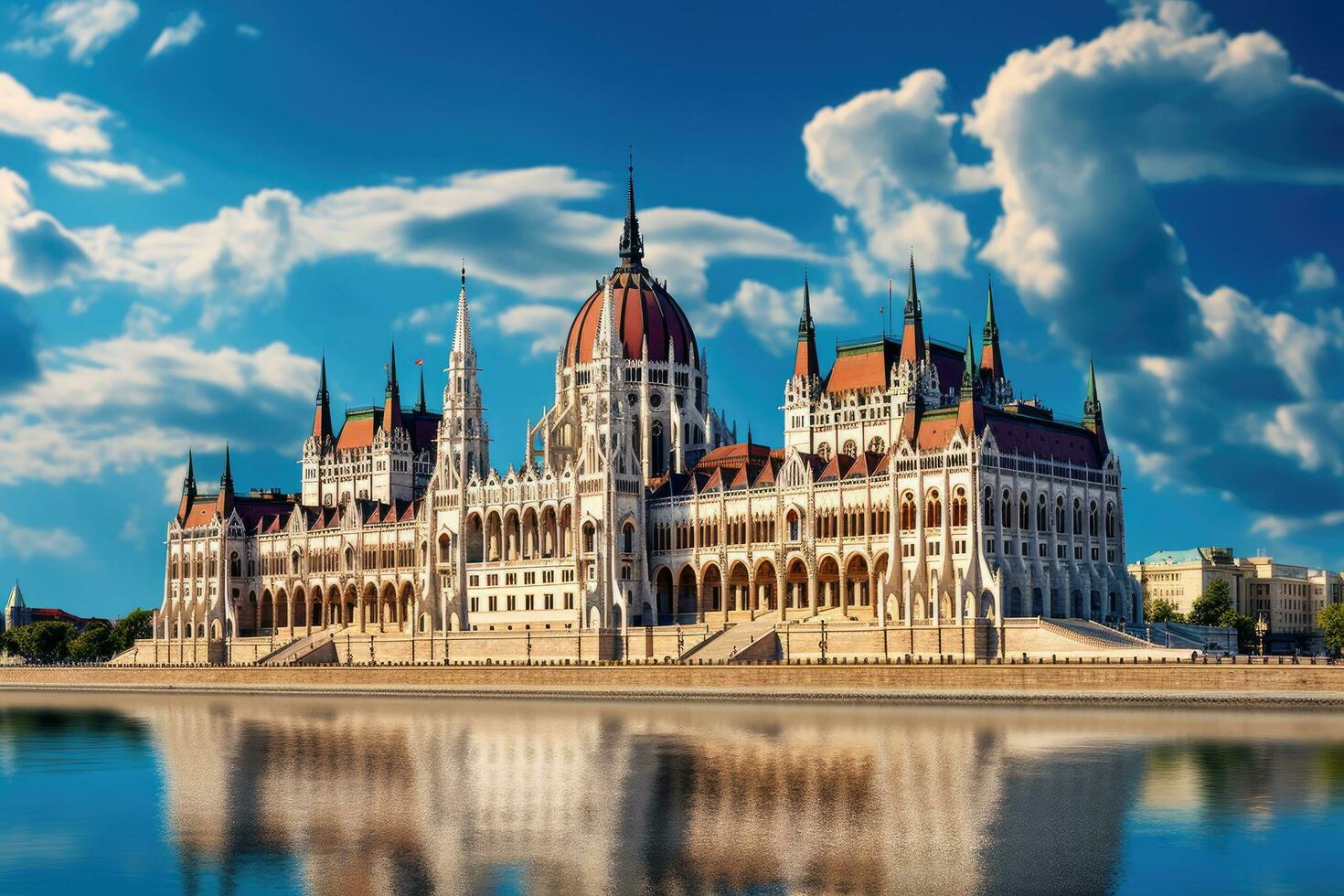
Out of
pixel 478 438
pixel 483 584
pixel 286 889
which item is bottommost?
pixel 286 889

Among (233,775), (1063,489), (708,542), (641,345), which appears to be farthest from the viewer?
(641,345)

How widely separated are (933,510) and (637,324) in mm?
46514

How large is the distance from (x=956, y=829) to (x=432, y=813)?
16755 millimetres

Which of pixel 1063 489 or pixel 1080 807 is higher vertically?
A: pixel 1063 489

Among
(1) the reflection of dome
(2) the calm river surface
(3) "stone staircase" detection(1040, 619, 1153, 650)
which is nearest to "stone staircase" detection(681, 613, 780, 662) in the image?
(3) "stone staircase" detection(1040, 619, 1153, 650)

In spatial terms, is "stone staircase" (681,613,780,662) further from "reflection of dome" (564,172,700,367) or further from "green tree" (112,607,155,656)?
"green tree" (112,607,155,656)

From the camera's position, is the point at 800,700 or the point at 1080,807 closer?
the point at 1080,807

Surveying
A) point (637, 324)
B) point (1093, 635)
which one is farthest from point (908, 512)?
point (637, 324)

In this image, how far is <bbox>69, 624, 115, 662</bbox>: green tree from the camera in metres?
195

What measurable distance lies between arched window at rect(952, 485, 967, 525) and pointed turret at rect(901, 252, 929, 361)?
2079 centimetres

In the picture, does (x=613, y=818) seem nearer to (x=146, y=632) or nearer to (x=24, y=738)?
(x=24, y=738)

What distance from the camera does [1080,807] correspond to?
186 ft

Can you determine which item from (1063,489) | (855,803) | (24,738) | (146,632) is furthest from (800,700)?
(146,632)

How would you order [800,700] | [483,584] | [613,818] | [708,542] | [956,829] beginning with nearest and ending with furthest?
[956,829]
[613,818]
[800,700]
[708,542]
[483,584]
